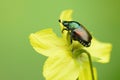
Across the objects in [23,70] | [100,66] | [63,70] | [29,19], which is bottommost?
[100,66]

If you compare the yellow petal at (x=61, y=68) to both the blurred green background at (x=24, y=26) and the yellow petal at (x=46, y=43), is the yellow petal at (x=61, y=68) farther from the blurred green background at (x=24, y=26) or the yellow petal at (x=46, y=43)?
the blurred green background at (x=24, y=26)

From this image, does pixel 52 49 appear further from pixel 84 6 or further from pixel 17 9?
pixel 84 6

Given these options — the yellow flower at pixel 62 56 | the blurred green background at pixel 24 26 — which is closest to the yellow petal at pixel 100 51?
the yellow flower at pixel 62 56

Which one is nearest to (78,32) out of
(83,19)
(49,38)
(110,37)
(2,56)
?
(49,38)

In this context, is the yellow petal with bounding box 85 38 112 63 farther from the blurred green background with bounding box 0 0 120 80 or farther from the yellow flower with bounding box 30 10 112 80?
the blurred green background with bounding box 0 0 120 80

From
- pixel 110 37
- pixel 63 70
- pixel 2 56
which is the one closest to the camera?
pixel 63 70

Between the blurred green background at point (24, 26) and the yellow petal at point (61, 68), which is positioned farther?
the blurred green background at point (24, 26)

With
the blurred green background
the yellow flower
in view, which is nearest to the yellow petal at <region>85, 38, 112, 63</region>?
the yellow flower

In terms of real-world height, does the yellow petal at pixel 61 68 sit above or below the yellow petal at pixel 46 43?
below
